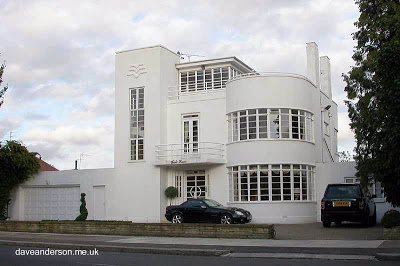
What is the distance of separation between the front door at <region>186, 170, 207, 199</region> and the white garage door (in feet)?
23.6

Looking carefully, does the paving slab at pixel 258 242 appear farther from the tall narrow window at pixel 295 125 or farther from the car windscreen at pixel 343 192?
the tall narrow window at pixel 295 125

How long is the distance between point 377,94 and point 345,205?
6.24m

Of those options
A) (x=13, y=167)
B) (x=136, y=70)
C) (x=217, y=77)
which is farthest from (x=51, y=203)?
(x=217, y=77)

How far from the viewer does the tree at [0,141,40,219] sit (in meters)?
32.8

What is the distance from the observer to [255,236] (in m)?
19.4

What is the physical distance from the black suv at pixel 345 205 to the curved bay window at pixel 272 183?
4637mm

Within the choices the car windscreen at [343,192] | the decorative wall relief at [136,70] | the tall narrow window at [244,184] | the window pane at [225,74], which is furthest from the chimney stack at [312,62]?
the car windscreen at [343,192]

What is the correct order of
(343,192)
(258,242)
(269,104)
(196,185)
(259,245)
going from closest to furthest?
1. (259,245)
2. (258,242)
3. (343,192)
4. (269,104)
5. (196,185)

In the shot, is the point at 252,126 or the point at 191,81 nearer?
the point at 252,126

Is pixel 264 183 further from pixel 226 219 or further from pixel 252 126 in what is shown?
pixel 226 219

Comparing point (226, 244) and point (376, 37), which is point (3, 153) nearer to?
Answer: point (226, 244)

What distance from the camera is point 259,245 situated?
56.4 ft

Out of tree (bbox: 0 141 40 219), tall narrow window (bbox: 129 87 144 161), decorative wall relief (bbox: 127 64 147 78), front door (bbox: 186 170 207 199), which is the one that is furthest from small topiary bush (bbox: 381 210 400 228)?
tree (bbox: 0 141 40 219)

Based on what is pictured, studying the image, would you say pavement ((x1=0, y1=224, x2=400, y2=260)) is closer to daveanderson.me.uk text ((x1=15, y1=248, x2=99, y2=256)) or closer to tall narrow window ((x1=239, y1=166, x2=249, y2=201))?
daveanderson.me.uk text ((x1=15, y1=248, x2=99, y2=256))
